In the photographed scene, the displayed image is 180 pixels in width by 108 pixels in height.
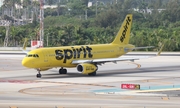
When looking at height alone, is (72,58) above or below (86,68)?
above

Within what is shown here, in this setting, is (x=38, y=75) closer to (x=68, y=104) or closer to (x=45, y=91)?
(x=45, y=91)

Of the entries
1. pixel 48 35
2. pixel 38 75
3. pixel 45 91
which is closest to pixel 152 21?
pixel 48 35

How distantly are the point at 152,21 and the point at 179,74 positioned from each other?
12302 cm

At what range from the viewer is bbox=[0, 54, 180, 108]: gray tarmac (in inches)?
1725

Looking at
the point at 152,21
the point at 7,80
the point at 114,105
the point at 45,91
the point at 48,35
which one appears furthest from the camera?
the point at 152,21

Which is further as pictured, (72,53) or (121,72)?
(121,72)

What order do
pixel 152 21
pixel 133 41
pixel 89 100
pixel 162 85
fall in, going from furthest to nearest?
pixel 152 21 → pixel 133 41 → pixel 162 85 → pixel 89 100

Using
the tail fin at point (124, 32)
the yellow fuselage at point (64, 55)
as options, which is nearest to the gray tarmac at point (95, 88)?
the yellow fuselage at point (64, 55)

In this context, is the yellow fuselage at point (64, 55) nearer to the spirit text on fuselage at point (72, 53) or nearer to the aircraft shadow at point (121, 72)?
the spirit text on fuselage at point (72, 53)

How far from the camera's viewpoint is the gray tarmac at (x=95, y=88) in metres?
43.8

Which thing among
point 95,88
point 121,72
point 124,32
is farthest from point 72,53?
point 95,88

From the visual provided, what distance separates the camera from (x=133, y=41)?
129m

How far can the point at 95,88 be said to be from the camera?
2162 inches

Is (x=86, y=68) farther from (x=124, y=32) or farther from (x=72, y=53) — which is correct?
(x=124, y=32)
